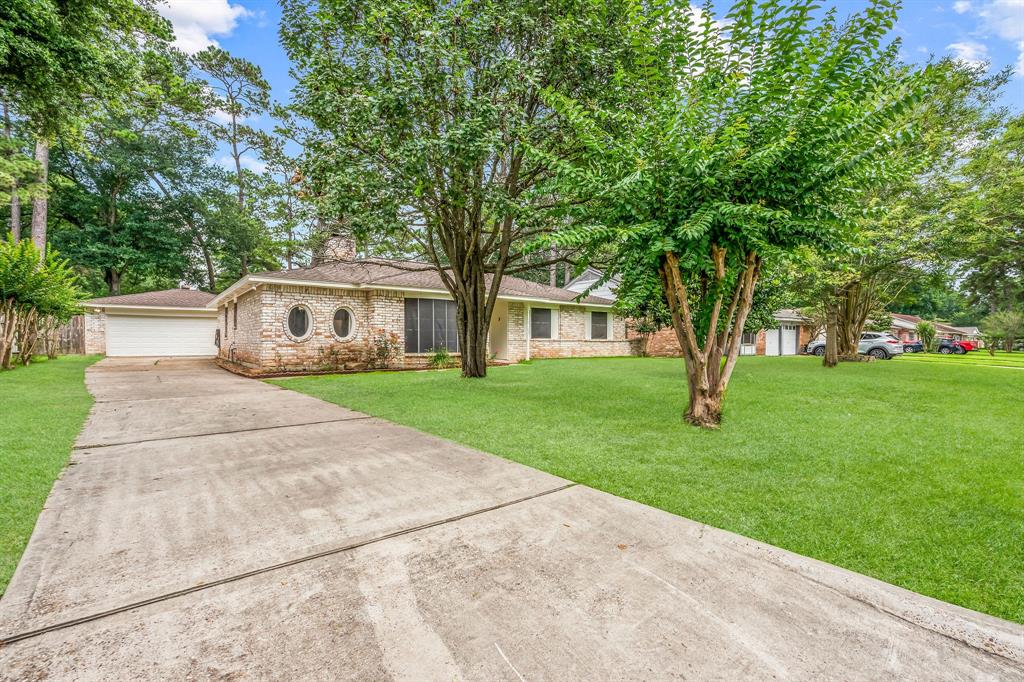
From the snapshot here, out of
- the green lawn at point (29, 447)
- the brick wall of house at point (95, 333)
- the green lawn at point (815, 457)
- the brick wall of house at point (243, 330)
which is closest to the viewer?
the green lawn at point (815, 457)

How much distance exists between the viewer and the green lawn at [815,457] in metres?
2.30

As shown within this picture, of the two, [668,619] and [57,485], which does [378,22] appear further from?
[668,619]

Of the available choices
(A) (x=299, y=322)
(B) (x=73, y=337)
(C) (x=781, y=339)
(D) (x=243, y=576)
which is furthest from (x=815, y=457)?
(B) (x=73, y=337)

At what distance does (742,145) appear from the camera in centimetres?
438

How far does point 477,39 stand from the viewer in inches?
289

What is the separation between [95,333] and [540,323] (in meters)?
20.1

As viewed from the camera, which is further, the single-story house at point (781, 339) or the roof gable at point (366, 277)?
the single-story house at point (781, 339)

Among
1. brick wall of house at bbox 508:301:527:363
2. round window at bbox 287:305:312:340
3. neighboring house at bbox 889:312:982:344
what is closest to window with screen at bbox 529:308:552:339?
brick wall of house at bbox 508:301:527:363

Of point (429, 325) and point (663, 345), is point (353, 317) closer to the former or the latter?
point (429, 325)

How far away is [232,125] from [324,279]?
63.5 ft

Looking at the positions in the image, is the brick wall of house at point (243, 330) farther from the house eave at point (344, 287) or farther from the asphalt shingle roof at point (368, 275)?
the asphalt shingle roof at point (368, 275)

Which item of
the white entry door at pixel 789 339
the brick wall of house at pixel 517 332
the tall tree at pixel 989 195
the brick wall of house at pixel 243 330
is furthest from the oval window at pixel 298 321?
the white entry door at pixel 789 339

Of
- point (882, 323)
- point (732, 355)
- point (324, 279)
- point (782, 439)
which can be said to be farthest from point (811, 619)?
point (882, 323)

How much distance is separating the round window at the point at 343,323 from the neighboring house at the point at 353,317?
29 millimetres
